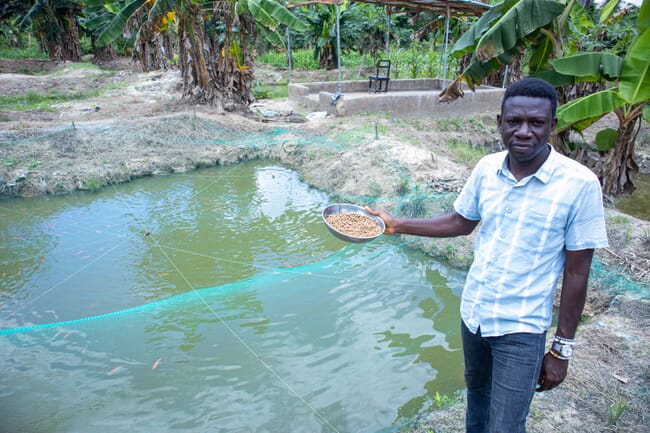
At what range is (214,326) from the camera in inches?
133

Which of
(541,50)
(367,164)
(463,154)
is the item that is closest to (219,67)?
(367,164)

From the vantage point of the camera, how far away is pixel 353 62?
1850cm

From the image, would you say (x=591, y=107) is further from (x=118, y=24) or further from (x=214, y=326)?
(x=118, y=24)

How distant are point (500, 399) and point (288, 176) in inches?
240

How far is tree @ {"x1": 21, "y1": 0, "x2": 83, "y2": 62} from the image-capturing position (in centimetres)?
1773

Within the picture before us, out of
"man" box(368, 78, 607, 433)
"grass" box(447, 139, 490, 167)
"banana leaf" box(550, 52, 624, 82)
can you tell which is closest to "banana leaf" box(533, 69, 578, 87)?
"banana leaf" box(550, 52, 624, 82)

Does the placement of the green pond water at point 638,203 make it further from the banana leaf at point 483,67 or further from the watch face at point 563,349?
the watch face at point 563,349

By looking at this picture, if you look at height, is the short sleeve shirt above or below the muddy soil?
above

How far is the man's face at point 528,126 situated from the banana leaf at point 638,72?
286 centimetres

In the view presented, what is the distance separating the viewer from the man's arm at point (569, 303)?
124 centimetres

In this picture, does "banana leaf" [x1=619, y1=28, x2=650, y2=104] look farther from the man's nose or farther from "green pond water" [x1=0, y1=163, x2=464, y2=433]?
the man's nose

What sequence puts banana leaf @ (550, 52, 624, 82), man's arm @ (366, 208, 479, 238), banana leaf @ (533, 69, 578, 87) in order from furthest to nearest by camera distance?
banana leaf @ (533, 69, 578, 87), banana leaf @ (550, 52, 624, 82), man's arm @ (366, 208, 479, 238)

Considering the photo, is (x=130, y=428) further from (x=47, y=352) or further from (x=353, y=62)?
(x=353, y=62)

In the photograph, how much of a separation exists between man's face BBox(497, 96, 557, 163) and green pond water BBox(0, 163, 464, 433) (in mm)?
1786
